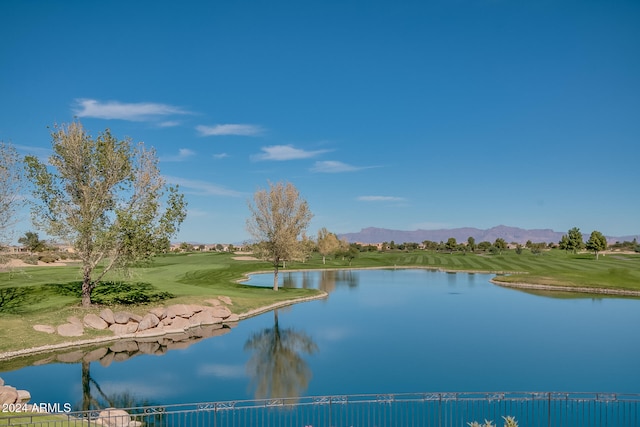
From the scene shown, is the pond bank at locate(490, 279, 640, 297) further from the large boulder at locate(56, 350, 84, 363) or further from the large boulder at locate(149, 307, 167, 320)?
the large boulder at locate(56, 350, 84, 363)

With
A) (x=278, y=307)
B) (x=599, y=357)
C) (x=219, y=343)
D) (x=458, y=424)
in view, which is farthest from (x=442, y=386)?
(x=278, y=307)

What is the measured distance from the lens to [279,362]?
97.6 feet

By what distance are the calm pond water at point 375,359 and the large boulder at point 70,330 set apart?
199 inches

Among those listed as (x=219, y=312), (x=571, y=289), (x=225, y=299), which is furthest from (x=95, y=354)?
(x=571, y=289)

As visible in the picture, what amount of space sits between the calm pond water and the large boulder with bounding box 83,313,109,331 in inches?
243

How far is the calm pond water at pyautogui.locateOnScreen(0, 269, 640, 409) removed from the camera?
23.7m

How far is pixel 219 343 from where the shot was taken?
34.3m

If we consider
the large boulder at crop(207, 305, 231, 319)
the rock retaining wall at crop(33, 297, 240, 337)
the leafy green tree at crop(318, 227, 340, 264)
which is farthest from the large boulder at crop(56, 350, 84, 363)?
the leafy green tree at crop(318, 227, 340, 264)

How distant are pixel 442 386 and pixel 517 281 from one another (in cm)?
5856

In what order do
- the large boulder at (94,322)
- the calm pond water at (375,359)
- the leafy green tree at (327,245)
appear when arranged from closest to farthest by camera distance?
the calm pond water at (375,359) → the large boulder at (94,322) → the leafy green tree at (327,245)

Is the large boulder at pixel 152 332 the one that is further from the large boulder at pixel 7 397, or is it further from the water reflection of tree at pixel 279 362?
the large boulder at pixel 7 397

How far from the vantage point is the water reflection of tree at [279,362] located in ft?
78.9

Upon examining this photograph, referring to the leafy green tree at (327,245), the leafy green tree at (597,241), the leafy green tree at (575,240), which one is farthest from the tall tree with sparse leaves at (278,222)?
the leafy green tree at (575,240)

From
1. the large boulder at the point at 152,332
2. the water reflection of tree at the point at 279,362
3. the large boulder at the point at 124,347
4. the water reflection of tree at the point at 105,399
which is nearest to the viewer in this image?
the water reflection of tree at the point at 105,399
